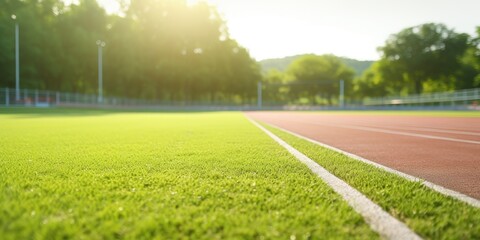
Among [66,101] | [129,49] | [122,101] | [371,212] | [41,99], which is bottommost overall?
[371,212]

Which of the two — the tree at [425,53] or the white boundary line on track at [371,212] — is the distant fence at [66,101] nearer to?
the white boundary line on track at [371,212]

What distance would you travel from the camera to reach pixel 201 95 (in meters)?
75.5

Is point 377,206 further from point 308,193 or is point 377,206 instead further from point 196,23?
point 196,23

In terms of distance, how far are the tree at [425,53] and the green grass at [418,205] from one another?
7470 cm

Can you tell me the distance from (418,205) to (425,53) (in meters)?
77.6

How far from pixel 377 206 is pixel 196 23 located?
2403 inches

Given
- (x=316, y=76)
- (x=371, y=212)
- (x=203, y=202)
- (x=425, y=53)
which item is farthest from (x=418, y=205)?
(x=316, y=76)

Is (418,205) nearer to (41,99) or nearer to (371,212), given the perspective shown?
(371,212)

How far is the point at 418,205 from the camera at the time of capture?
2234 millimetres

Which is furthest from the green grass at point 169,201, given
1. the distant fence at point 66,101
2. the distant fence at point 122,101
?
the distant fence at point 122,101

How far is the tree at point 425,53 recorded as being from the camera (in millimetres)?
68312

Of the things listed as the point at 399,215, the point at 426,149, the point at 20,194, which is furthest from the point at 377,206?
the point at 426,149

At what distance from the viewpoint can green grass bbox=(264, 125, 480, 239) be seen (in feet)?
6.03

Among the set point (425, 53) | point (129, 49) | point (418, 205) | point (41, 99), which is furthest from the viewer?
point (425, 53)
